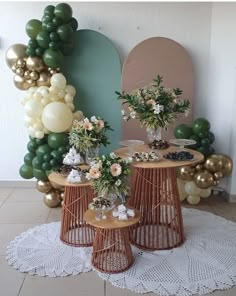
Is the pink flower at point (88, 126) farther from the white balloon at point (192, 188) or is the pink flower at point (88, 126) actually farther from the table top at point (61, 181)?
the white balloon at point (192, 188)

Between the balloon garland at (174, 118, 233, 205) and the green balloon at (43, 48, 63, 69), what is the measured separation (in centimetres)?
150

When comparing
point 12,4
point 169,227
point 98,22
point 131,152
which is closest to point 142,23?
point 98,22

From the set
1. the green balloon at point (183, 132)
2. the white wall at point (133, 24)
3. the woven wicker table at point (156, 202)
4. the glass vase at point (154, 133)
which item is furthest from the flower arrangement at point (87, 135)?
the white wall at point (133, 24)

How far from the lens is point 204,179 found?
364 centimetres

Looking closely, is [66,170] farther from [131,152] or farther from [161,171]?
[161,171]

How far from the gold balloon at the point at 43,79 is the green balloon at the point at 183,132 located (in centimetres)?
154

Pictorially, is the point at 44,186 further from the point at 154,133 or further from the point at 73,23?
the point at 73,23

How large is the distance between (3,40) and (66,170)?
201cm

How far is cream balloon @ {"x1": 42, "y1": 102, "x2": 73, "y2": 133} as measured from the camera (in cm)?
335

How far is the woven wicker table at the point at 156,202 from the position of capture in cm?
283

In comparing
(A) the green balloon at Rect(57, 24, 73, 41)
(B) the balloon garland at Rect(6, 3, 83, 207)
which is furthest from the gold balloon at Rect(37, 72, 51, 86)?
(A) the green balloon at Rect(57, 24, 73, 41)

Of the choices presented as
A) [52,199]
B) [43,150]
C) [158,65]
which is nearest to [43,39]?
[43,150]

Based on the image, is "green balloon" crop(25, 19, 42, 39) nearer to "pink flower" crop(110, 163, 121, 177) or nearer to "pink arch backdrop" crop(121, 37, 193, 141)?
"pink arch backdrop" crop(121, 37, 193, 141)

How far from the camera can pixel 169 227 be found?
121 inches
